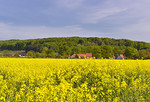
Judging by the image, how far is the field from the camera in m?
4.65

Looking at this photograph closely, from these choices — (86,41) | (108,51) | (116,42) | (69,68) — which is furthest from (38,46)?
(69,68)

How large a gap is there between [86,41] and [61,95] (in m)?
147

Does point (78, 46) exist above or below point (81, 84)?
above

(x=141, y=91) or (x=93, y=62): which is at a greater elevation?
(x=93, y=62)

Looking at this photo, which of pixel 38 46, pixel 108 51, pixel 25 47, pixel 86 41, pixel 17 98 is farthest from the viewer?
pixel 86 41

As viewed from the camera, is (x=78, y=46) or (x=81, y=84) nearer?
(x=81, y=84)

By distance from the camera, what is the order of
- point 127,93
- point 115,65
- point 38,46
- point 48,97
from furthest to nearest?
1. point 38,46
2. point 115,65
3. point 127,93
4. point 48,97

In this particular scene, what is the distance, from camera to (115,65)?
9.81m

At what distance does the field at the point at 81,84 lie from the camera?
15.3 ft

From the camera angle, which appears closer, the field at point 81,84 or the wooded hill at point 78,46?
the field at point 81,84

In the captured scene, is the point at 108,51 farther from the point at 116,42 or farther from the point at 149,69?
the point at 116,42

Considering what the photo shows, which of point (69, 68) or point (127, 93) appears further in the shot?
point (69, 68)

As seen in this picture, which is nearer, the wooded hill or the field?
the field

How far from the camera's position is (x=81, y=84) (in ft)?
24.9
